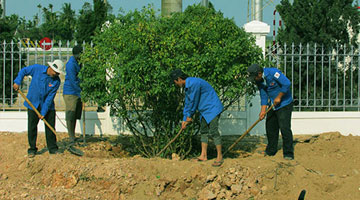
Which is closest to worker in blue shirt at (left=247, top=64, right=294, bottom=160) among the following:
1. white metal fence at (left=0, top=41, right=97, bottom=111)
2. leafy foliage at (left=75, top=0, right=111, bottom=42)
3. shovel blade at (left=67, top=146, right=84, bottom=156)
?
shovel blade at (left=67, top=146, right=84, bottom=156)

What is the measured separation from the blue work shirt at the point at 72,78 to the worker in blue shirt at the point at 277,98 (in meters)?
2.97

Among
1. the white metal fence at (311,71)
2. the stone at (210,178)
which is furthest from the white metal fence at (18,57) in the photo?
the stone at (210,178)

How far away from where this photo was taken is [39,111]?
7.31 meters

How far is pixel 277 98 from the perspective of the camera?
688cm

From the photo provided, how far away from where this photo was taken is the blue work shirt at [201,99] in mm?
6305

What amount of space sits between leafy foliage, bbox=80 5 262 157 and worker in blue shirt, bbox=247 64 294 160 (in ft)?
0.91

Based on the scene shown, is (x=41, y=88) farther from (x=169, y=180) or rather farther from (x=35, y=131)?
(x=169, y=180)

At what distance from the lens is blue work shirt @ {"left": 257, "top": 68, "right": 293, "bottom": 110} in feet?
22.5

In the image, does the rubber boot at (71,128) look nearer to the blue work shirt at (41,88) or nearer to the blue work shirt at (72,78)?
the blue work shirt at (72,78)

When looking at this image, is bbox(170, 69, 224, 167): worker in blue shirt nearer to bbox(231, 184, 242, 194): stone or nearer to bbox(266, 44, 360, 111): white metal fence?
bbox(231, 184, 242, 194): stone

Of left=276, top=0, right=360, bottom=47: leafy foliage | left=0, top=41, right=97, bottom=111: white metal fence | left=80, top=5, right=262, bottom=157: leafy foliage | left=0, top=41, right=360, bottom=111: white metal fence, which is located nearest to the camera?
left=80, top=5, right=262, bottom=157: leafy foliage

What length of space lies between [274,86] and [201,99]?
1.32 meters

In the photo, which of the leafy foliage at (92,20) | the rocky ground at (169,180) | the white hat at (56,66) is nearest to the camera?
the rocky ground at (169,180)

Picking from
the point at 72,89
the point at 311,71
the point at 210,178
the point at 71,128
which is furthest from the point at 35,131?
the point at 311,71
